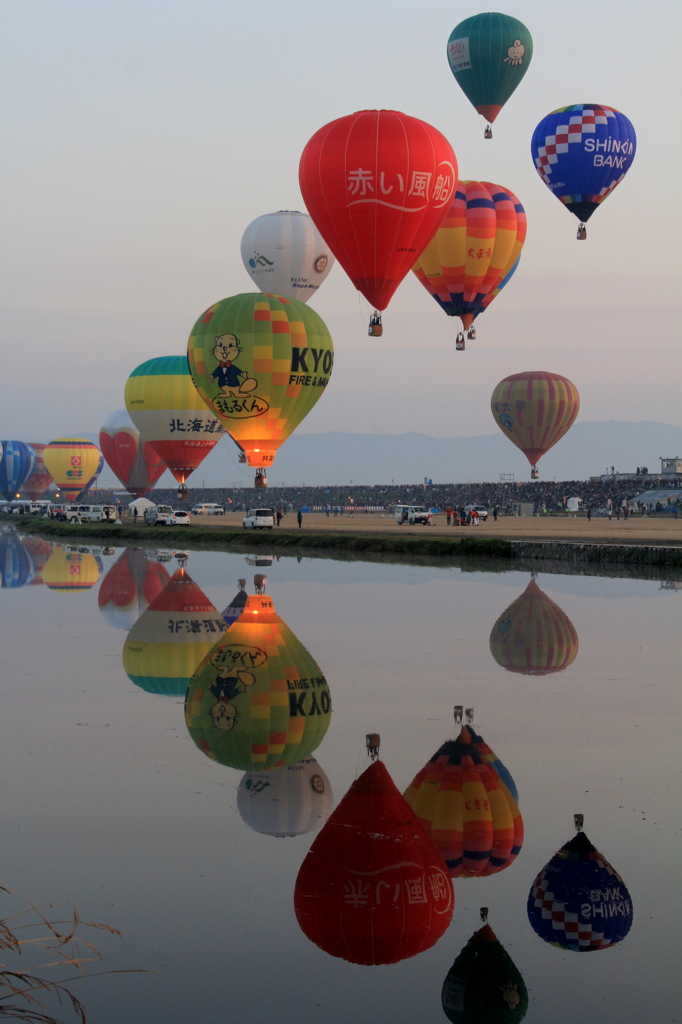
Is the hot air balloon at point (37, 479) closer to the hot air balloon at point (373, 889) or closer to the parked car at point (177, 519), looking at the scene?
the parked car at point (177, 519)

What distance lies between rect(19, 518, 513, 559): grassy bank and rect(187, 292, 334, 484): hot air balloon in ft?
12.0

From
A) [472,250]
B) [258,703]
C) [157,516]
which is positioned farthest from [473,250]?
[258,703]

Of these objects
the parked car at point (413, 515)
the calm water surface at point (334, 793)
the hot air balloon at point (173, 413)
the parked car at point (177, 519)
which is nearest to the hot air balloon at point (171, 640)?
the calm water surface at point (334, 793)

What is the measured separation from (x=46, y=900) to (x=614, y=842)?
4.18 m

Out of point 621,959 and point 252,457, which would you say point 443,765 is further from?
point 252,457

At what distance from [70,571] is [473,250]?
19307 mm

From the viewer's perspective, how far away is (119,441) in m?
82.8

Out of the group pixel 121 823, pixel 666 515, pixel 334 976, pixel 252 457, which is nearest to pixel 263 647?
pixel 121 823

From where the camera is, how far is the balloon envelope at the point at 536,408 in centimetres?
6756

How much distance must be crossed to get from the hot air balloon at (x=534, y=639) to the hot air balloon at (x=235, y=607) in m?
5.12

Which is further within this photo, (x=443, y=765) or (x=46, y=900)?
(x=443, y=765)

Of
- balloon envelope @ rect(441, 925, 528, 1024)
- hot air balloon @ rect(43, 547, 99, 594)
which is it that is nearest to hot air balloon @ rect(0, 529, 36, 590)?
hot air balloon @ rect(43, 547, 99, 594)

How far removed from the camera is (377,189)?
3297 centimetres

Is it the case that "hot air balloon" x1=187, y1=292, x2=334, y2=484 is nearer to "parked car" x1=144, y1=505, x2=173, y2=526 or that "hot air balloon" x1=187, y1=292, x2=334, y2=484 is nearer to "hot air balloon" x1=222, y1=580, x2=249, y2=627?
"hot air balloon" x1=222, y1=580, x2=249, y2=627
